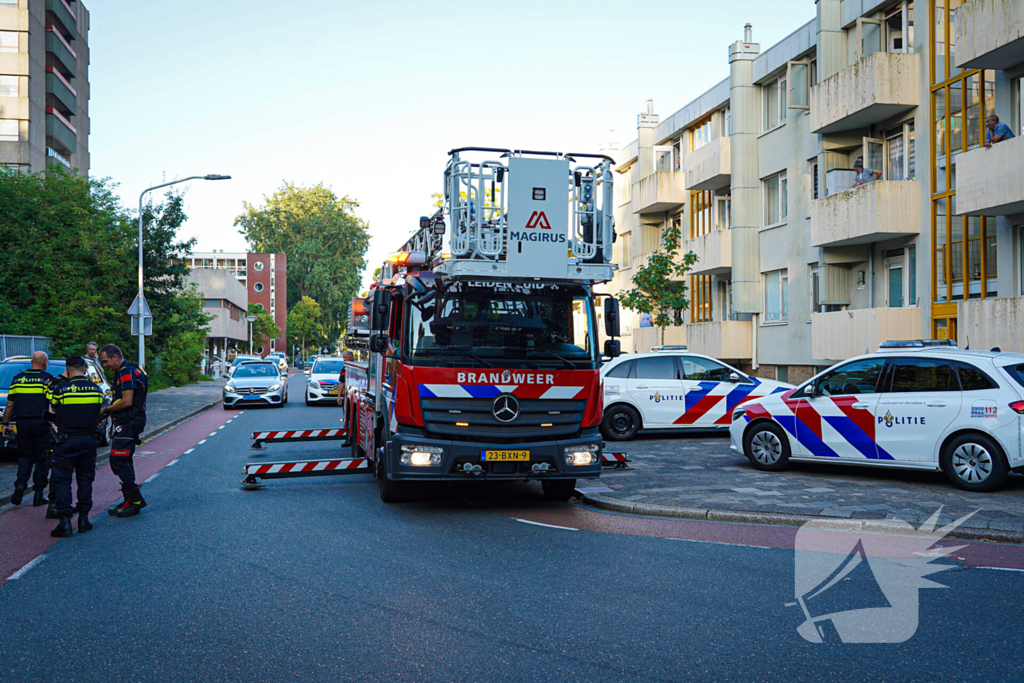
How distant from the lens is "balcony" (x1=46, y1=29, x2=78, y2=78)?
2010 inches

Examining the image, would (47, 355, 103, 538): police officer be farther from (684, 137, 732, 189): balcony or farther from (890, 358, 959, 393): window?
(684, 137, 732, 189): balcony

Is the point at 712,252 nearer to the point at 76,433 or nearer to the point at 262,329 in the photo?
the point at 76,433

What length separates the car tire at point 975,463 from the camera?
34.5 feet

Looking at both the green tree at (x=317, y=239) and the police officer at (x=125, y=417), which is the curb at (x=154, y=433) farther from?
the green tree at (x=317, y=239)

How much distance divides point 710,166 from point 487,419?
71.3 feet

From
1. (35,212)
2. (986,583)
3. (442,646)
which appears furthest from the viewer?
(35,212)

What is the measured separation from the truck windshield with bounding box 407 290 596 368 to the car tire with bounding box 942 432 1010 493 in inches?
180

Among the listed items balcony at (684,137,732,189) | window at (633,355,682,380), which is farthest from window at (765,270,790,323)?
window at (633,355,682,380)

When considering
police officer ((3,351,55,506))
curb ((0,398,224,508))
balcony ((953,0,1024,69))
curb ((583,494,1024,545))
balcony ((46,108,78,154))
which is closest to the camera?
curb ((583,494,1024,545))

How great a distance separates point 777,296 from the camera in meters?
27.3

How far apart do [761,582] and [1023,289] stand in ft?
44.1

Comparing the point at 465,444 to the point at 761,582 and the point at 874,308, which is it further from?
the point at 874,308

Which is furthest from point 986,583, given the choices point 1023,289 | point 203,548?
point 1023,289

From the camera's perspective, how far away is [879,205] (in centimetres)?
2050
